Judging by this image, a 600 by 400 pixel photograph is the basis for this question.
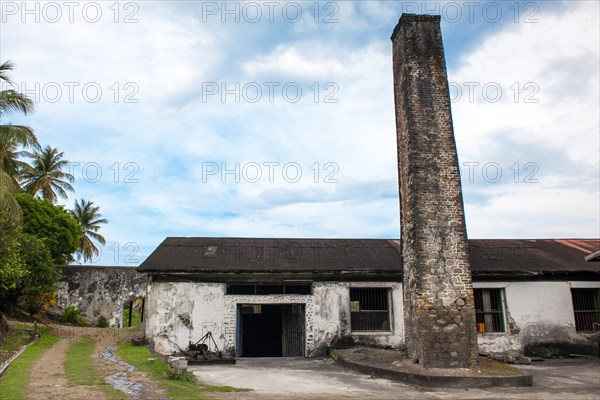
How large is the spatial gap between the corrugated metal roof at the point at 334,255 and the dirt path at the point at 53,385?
3842 millimetres

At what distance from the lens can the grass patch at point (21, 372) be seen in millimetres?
8361

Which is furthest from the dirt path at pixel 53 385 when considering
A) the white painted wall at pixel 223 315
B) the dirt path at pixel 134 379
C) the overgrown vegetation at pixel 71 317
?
the overgrown vegetation at pixel 71 317

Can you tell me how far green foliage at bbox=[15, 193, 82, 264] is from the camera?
2379cm

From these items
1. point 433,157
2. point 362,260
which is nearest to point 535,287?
point 362,260

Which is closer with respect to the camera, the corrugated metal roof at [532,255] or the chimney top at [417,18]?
the chimney top at [417,18]

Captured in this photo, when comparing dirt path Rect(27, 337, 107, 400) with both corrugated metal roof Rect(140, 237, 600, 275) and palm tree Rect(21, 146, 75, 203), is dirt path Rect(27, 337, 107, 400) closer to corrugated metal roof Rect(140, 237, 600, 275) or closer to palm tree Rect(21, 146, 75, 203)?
corrugated metal roof Rect(140, 237, 600, 275)

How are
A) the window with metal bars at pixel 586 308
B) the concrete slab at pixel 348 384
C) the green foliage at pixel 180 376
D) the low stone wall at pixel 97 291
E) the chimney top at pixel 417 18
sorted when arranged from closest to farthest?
the concrete slab at pixel 348 384
the green foliage at pixel 180 376
the chimney top at pixel 417 18
the window with metal bars at pixel 586 308
the low stone wall at pixel 97 291

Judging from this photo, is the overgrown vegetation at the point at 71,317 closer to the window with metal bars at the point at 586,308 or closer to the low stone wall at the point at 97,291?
the low stone wall at the point at 97,291

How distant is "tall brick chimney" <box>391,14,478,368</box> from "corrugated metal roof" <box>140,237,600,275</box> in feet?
13.8

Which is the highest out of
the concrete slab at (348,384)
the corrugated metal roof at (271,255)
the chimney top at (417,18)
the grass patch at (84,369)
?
the chimney top at (417,18)

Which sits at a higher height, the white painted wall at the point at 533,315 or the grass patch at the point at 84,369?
the white painted wall at the point at 533,315

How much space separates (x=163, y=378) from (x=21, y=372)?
3464 mm

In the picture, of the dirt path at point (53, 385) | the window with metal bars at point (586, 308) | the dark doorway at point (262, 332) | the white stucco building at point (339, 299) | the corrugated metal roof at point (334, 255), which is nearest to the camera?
the dirt path at point (53, 385)

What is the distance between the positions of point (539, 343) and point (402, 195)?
25.1 ft
